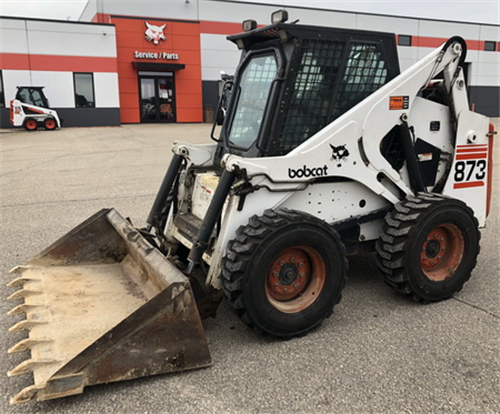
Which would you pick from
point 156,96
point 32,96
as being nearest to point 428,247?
point 32,96

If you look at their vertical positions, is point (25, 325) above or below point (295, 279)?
below

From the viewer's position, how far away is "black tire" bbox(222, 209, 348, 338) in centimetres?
328

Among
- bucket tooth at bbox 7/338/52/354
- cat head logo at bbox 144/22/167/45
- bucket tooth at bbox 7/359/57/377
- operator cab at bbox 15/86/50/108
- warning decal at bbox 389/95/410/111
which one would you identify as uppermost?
cat head logo at bbox 144/22/167/45

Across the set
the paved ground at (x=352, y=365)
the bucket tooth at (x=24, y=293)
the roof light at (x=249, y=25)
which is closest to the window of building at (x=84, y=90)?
the paved ground at (x=352, y=365)

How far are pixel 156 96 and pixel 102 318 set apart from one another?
27.8 metres

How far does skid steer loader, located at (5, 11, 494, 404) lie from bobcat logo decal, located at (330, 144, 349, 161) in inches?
0.4

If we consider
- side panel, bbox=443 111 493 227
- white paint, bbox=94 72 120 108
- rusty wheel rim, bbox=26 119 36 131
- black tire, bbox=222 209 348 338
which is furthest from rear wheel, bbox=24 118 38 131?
black tire, bbox=222 209 348 338

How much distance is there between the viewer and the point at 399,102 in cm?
403

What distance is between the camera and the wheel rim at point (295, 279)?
3525mm

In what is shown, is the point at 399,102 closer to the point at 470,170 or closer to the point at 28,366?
the point at 470,170

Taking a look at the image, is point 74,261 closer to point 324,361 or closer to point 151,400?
point 151,400

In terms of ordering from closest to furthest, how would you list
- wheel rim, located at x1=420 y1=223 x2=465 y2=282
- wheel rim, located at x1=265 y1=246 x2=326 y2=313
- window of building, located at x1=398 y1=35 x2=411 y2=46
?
wheel rim, located at x1=265 y1=246 x2=326 y2=313, wheel rim, located at x1=420 y1=223 x2=465 y2=282, window of building, located at x1=398 y1=35 x2=411 y2=46

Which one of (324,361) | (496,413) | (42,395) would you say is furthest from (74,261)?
(496,413)

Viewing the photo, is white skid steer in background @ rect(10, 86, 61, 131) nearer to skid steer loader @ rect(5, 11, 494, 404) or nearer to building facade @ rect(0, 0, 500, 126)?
building facade @ rect(0, 0, 500, 126)
